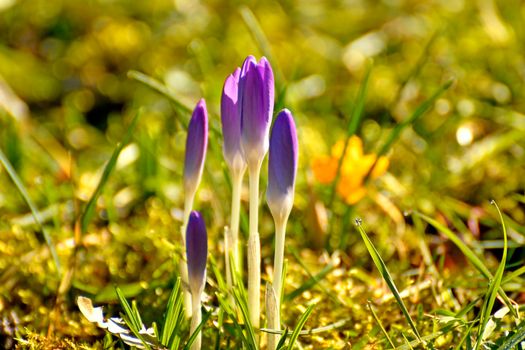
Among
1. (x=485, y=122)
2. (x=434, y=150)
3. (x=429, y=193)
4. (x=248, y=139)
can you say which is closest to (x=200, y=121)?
(x=248, y=139)

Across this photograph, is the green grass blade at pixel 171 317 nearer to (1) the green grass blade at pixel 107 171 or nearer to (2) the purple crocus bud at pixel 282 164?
(2) the purple crocus bud at pixel 282 164

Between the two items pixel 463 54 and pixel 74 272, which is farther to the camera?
pixel 463 54

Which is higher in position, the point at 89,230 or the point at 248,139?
the point at 248,139

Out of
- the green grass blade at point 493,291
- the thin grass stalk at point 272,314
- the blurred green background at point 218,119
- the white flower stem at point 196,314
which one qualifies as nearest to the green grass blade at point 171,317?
the white flower stem at point 196,314

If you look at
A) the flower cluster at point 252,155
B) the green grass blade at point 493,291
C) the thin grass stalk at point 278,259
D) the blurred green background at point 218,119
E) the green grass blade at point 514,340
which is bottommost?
the blurred green background at point 218,119

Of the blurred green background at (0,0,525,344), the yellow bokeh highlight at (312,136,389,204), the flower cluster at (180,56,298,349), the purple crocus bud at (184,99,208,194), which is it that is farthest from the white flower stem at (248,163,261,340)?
the yellow bokeh highlight at (312,136,389,204)

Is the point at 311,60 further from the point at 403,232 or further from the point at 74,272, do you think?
the point at 74,272

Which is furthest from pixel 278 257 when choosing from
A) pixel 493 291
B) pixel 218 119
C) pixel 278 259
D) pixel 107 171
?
pixel 218 119

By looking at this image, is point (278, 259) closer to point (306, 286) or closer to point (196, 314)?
point (196, 314)
